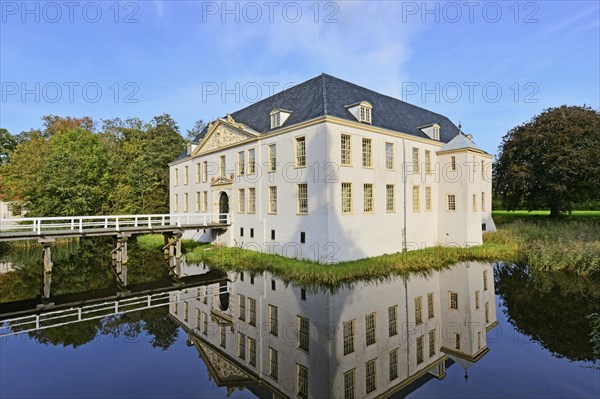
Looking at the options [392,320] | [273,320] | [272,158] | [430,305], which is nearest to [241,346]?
[273,320]

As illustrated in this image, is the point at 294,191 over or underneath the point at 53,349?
over

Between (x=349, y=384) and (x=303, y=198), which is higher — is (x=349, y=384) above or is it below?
below

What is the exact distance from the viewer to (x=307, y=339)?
8.29 meters

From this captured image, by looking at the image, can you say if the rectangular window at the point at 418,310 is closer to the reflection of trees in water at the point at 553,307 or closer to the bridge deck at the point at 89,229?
the reflection of trees in water at the point at 553,307

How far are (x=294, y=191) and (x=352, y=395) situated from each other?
11.9 m

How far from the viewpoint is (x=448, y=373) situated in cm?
689

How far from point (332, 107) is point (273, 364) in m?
13.0

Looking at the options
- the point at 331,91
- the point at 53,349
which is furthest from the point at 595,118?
the point at 53,349

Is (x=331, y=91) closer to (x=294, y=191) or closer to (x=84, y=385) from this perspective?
(x=294, y=191)

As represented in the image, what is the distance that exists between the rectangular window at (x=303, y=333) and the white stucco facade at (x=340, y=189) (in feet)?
20.6

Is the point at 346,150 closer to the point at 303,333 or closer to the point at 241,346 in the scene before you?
the point at 303,333

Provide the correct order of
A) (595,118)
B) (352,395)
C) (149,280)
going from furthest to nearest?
(595,118) → (149,280) → (352,395)

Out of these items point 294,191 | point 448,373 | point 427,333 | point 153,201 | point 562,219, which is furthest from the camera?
point 153,201

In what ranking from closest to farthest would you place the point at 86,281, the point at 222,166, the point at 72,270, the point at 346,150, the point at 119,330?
the point at 119,330, the point at 86,281, the point at 346,150, the point at 72,270, the point at 222,166
